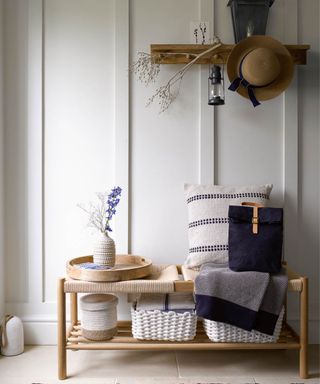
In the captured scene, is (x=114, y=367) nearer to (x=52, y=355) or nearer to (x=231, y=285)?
(x=52, y=355)

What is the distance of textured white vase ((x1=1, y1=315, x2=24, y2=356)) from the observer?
2.79 metres

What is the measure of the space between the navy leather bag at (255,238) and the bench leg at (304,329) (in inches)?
6.8

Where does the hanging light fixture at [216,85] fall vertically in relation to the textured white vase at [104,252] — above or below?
above

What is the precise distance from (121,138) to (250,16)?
103cm

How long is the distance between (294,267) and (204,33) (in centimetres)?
153

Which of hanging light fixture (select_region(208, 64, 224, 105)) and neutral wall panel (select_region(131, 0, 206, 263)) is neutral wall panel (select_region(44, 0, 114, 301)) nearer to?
neutral wall panel (select_region(131, 0, 206, 263))

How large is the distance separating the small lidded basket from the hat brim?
1.42 metres

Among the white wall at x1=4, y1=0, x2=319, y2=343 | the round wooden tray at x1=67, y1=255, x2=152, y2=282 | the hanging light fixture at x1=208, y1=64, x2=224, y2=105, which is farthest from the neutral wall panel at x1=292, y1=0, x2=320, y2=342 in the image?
the round wooden tray at x1=67, y1=255, x2=152, y2=282

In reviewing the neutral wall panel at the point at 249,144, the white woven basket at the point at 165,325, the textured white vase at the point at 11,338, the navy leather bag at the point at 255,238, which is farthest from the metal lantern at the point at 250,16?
the textured white vase at the point at 11,338

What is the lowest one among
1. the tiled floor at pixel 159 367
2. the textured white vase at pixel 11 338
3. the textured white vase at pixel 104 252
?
the tiled floor at pixel 159 367

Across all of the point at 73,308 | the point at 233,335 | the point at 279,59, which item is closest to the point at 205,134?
the point at 279,59

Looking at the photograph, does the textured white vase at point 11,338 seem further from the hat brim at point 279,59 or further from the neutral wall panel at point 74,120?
the hat brim at point 279,59

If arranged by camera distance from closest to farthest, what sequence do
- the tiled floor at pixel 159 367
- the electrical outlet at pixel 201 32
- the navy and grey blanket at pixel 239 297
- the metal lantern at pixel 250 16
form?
the navy and grey blanket at pixel 239 297
the tiled floor at pixel 159 367
the metal lantern at pixel 250 16
the electrical outlet at pixel 201 32

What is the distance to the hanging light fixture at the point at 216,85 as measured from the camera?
8.91 feet
